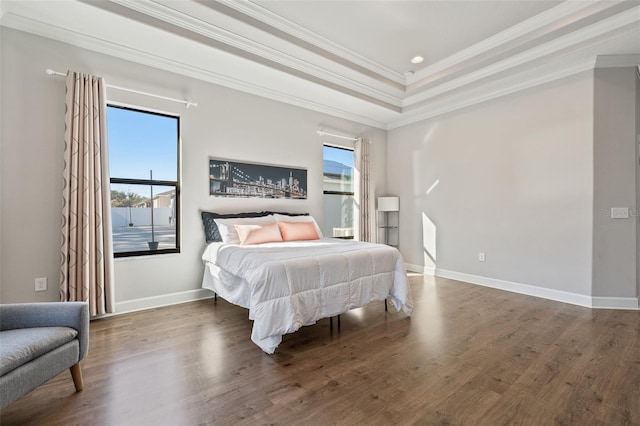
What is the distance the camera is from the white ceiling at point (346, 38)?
8.95 ft

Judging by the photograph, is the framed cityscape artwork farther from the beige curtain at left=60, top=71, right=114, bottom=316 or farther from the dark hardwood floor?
the dark hardwood floor

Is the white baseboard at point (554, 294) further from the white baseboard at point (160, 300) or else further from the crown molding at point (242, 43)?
the white baseboard at point (160, 300)

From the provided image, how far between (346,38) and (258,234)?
256 cm

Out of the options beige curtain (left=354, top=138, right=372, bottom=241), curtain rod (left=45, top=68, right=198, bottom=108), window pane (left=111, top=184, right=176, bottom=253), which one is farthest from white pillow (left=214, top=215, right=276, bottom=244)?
beige curtain (left=354, top=138, right=372, bottom=241)

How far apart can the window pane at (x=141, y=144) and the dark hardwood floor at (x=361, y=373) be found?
5.30 ft

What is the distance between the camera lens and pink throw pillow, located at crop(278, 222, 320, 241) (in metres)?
3.75

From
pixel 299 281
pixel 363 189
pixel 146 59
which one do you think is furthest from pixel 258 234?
pixel 363 189

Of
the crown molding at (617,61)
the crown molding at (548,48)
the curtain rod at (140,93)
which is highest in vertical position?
the crown molding at (548,48)

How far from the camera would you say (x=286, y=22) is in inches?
124

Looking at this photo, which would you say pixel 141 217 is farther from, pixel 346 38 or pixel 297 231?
pixel 346 38

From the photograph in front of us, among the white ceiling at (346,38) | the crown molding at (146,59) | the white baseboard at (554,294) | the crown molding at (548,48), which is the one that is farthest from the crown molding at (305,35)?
the white baseboard at (554,294)

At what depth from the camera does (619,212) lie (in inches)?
131

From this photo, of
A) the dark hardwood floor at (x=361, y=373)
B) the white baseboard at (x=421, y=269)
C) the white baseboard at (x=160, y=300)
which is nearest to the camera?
the dark hardwood floor at (x=361, y=373)

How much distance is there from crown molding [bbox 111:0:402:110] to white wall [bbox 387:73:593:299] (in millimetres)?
1542
